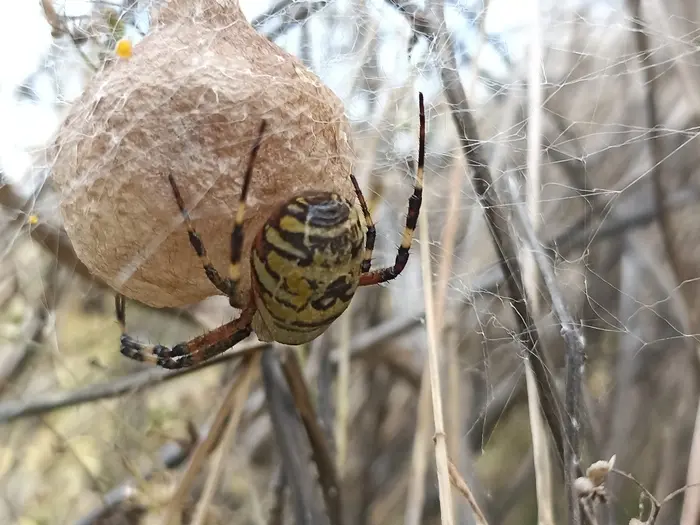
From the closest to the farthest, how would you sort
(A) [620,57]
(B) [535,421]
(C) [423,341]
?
1. (B) [535,421]
2. (A) [620,57]
3. (C) [423,341]

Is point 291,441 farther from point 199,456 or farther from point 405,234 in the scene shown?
point 405,234

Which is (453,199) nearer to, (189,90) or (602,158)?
(189,90)

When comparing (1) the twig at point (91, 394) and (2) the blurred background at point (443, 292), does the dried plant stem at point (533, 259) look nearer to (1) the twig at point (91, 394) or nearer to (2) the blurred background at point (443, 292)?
(2) the blurred background at point (443, 292)

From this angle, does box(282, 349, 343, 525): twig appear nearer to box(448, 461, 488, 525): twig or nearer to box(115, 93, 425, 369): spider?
box(115, 93, 425, 369): spider

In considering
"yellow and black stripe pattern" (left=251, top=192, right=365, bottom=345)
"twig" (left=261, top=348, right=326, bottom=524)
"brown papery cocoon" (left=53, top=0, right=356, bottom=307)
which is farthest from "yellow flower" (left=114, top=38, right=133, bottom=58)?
"twig" (left=261, top=348, right=326, bottom=524)

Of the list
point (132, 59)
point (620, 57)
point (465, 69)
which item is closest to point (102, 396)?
point (132, 59)

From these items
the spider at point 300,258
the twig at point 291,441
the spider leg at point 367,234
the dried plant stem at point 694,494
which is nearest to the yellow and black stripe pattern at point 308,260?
the spider at point 300,258

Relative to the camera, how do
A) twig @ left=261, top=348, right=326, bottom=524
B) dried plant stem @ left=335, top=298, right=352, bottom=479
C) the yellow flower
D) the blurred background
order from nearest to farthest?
the yellow flower
the blurred background
twig @ left=261, top=348, right=326, bottom=524
dried plant stem @ left=335, top=298, right=352, bottom=479
